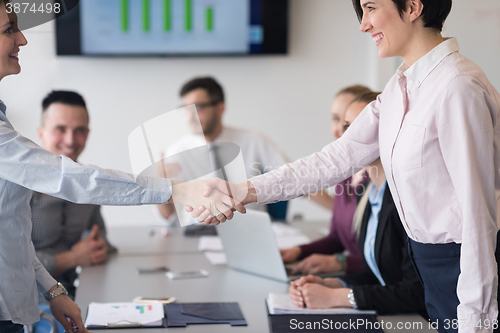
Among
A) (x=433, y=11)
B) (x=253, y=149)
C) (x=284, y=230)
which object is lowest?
(x=284, y=230)

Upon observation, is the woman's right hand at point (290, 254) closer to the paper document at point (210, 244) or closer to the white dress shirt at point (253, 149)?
the paper document at point (210, 244)

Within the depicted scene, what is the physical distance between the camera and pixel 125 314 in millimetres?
1383

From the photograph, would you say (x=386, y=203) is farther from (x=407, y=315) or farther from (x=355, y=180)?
(x=355, y=180)

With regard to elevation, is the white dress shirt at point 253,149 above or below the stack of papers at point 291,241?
above

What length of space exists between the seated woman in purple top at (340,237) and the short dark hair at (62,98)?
3.67 ft

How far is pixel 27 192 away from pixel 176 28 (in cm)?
285

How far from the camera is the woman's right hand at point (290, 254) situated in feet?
6.42

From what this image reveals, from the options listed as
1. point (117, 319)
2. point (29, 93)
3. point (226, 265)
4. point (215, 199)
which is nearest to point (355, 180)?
point (226, 265)

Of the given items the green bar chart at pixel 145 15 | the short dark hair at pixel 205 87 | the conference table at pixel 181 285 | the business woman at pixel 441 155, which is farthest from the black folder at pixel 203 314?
the green bar chart at pixel 145 15

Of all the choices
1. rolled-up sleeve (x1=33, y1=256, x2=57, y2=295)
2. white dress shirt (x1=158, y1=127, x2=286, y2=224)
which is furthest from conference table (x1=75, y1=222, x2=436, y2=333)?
white dress shirt (x1=158, y1=127, x2=286, y2=224)

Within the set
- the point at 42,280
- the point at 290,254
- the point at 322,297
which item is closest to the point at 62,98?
the point at 42,280

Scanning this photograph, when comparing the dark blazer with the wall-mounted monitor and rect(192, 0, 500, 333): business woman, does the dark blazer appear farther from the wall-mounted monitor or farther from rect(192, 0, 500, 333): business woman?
the wall-mounted monitor

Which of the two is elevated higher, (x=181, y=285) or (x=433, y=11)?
(x=433, y=11)

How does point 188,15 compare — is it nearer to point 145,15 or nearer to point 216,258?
point 145,15
